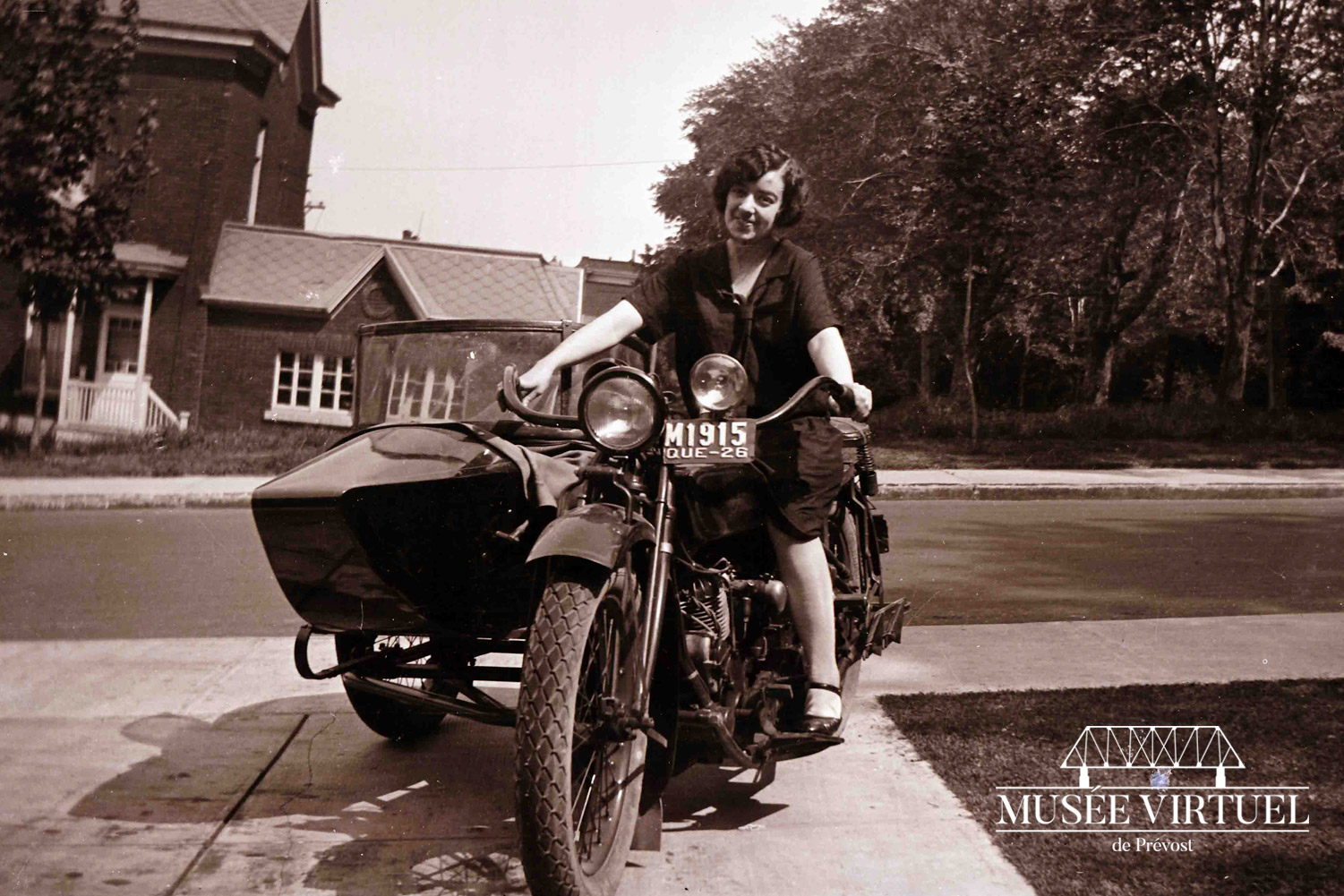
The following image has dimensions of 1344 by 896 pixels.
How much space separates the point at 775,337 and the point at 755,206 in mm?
392

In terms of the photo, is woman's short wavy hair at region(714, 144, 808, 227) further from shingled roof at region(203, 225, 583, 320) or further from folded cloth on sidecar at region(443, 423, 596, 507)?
shingled roof at region(203, 225, 583, 320)

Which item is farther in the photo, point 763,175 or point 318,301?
point 318,301

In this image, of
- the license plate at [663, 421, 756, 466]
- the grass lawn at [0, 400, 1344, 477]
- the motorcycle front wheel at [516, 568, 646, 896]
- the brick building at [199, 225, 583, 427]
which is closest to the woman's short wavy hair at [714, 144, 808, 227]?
the license plate at [663, 421, 756, 466]

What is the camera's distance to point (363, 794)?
437cm

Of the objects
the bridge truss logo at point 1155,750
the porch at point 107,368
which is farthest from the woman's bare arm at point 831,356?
the porch at point 107,368

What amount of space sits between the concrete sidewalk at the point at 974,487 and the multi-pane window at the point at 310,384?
3.62ft

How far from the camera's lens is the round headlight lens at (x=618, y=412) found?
336cm

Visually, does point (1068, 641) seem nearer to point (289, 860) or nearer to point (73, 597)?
point (289, 860)

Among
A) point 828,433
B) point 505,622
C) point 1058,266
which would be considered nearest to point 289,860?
point 505,622

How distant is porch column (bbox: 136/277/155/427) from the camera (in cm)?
1866

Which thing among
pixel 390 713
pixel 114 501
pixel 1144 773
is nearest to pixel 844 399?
pixel 1144 773

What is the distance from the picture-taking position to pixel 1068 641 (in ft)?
22.0

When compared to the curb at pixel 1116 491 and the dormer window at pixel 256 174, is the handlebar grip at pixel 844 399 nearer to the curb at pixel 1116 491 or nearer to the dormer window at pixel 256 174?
the curb at pixel 1116 491

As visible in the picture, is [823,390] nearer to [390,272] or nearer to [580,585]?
[580,585]
